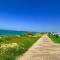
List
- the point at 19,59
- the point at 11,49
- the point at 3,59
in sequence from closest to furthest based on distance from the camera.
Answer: the point at 3,59, the point at 19,59, the point at 11,49

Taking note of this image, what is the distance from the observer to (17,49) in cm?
1761

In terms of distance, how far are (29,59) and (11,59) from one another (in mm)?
2031

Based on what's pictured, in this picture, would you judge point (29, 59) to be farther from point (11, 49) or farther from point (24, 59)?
point (11, 49)

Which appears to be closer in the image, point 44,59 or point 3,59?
point 3,59

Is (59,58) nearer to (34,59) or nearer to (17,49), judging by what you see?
(34,59)

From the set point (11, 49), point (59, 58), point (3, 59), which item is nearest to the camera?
point (3, 59)

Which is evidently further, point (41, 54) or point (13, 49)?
point (41, 54)

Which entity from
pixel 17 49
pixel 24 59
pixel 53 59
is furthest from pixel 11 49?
pixel 53 59

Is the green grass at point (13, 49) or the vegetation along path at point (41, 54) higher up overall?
the green grass at point (13, 49)

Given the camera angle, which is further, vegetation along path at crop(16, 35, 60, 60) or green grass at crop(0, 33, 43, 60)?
vegetation along path at crop(16, 35, 60, 60)

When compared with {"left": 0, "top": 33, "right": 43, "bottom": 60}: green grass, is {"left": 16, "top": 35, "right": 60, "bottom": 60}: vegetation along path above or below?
below

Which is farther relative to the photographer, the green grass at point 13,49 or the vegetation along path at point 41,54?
the vegetation along path at point 41,54

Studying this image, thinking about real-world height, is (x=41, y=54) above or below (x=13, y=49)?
below

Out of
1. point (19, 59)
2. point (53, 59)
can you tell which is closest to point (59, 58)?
point (53, 59)
